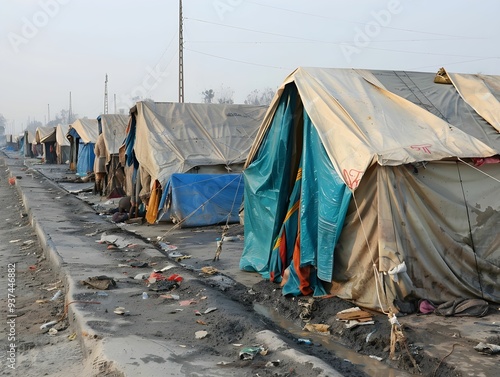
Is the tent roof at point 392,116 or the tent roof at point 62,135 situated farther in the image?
the tent roof at point 62,135

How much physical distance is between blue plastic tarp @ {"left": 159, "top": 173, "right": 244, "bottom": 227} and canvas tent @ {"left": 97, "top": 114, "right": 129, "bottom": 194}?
4974 mm

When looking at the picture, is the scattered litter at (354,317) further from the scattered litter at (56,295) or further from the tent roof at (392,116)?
the scattered litter at (56,295)

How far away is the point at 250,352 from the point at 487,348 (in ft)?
6.55

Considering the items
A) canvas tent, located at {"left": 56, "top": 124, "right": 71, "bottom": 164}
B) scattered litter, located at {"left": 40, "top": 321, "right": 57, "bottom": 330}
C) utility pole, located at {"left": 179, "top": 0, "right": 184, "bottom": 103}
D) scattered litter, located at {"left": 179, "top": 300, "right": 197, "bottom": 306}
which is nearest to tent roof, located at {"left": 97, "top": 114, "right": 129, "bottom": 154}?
utility pole, located at {"left": 179, "top": 0, "right": 184, "bottom": 103}

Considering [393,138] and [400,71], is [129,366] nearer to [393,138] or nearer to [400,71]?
[393,138]

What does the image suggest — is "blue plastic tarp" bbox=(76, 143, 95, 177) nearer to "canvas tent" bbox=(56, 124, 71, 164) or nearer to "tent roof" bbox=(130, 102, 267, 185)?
"canvas tent" bbox=(56, 124, 71, 164)

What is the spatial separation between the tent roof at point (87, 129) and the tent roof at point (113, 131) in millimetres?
6645

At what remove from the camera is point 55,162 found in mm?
39812

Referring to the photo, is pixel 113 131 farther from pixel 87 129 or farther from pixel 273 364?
pixel 273 364

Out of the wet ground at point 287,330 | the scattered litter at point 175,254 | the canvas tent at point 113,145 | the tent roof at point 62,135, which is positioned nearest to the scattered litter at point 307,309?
→ the wet ground at point 287,330

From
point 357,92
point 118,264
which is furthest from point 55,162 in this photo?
point 357,92

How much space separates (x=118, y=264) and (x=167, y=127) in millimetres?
5884

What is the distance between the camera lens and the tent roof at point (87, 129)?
83.9ft

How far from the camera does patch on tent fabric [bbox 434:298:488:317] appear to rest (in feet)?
17.9
